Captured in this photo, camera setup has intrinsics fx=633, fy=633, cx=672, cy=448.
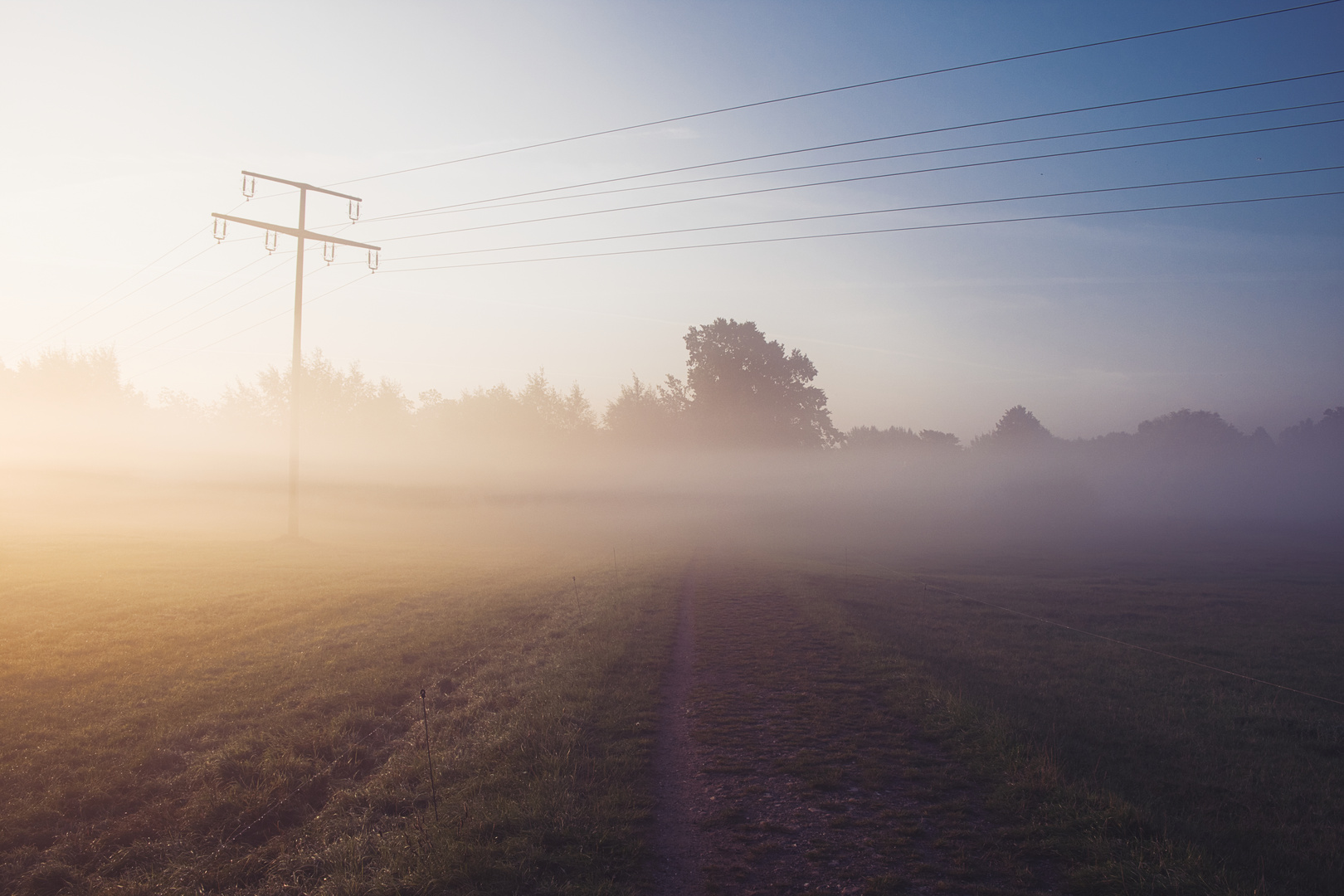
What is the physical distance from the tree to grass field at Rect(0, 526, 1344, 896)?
5542 centimetres

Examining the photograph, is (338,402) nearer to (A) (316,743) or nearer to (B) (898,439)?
(A) (316,743)

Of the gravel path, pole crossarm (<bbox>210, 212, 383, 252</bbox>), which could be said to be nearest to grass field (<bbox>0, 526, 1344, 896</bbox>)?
the gravel path

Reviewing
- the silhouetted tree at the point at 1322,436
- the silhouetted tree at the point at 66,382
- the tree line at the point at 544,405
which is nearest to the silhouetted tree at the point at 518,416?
the tree line at the point at 544,405

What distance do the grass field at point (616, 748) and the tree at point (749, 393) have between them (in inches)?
2182

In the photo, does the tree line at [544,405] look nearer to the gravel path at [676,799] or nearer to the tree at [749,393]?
the tree at [749,393]

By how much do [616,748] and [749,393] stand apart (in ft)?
225

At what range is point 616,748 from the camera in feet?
28.6

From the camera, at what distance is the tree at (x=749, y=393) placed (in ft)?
247

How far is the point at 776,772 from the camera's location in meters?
8.03

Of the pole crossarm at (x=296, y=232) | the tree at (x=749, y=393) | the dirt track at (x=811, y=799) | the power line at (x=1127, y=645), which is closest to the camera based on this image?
the dirt track at (x=811, y=799)

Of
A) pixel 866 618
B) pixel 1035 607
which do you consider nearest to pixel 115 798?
pixel 866 618

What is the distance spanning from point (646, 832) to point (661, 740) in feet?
8.53

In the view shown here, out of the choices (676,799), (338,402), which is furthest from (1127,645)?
(338,402)

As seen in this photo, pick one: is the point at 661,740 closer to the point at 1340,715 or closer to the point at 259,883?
the point at 259,883
